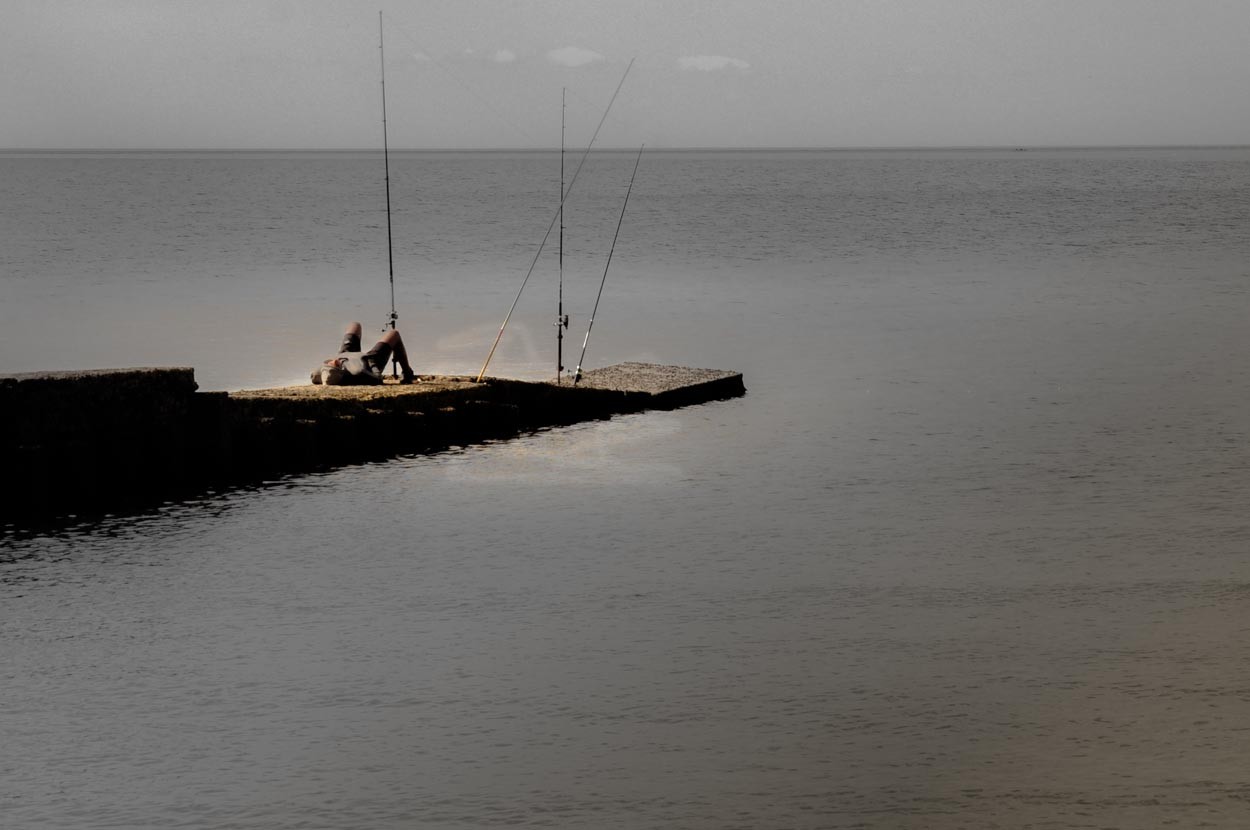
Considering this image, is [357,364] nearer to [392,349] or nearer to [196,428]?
[392,349]

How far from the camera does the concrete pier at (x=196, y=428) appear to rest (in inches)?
374

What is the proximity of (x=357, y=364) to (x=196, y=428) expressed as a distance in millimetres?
1967

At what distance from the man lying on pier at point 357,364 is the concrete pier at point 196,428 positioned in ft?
0.64

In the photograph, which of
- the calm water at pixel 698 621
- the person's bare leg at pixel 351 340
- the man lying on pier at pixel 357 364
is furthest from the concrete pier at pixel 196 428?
the person's bare leg at pixel 351 340

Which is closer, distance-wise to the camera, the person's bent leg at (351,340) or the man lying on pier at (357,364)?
the man lying on pier at (357,364)

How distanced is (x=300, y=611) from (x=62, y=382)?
3.29 m

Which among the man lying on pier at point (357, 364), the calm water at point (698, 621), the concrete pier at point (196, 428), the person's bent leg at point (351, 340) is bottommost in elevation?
the calm water at point (698, 621)

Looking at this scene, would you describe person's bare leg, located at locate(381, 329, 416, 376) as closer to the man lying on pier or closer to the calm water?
the man lying on pier

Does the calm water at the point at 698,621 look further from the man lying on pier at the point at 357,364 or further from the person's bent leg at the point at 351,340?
the person's bent leg at the point at 351,340

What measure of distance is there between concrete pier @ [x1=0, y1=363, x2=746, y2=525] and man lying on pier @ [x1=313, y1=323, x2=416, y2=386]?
0.20 metres

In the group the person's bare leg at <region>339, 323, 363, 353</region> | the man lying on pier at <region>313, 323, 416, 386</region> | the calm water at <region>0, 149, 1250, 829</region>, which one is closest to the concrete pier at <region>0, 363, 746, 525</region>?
the man lying on pier at <region>313, 323, 416, 386</region>

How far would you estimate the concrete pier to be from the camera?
9508 millimetres

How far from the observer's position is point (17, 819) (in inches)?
193

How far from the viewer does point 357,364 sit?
39.7 feet
